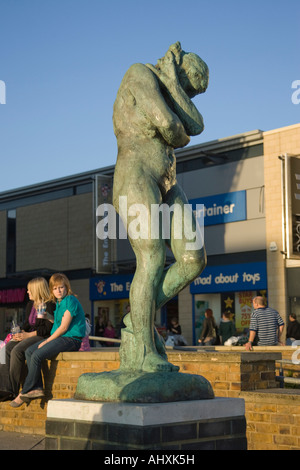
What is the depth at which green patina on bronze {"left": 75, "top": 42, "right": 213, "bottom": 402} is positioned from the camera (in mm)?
4637

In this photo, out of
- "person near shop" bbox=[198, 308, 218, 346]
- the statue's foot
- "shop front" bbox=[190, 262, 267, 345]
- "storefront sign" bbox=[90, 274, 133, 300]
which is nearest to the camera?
the statue's foot

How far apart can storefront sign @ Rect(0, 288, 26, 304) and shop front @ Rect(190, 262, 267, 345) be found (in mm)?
10001

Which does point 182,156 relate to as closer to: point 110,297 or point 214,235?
point 214,235

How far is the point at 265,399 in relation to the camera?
6422 mm

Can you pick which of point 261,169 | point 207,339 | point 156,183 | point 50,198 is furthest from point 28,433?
point 50,198

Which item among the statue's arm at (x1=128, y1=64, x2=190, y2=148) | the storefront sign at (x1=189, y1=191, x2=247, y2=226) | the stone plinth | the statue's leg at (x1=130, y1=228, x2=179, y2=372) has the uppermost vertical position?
the storefront sign at (x1=189, y1=191, x2=247, y2=226)

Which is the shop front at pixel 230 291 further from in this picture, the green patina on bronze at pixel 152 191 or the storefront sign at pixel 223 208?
the green patina on bronze at pixel 152 191

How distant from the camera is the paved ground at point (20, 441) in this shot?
21.2ft

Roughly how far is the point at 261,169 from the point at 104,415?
2100 cm

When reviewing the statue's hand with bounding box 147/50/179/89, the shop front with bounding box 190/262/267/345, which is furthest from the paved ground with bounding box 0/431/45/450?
the shop front with bounding box 190/262/267/345

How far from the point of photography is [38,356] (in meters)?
7.41

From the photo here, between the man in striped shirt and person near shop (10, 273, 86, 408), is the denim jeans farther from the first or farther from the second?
the man in striped shirt

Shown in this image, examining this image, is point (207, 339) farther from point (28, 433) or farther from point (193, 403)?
point (193, 403)

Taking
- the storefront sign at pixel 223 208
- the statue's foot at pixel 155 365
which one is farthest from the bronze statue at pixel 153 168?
the storefront sign at pixel 223 208
